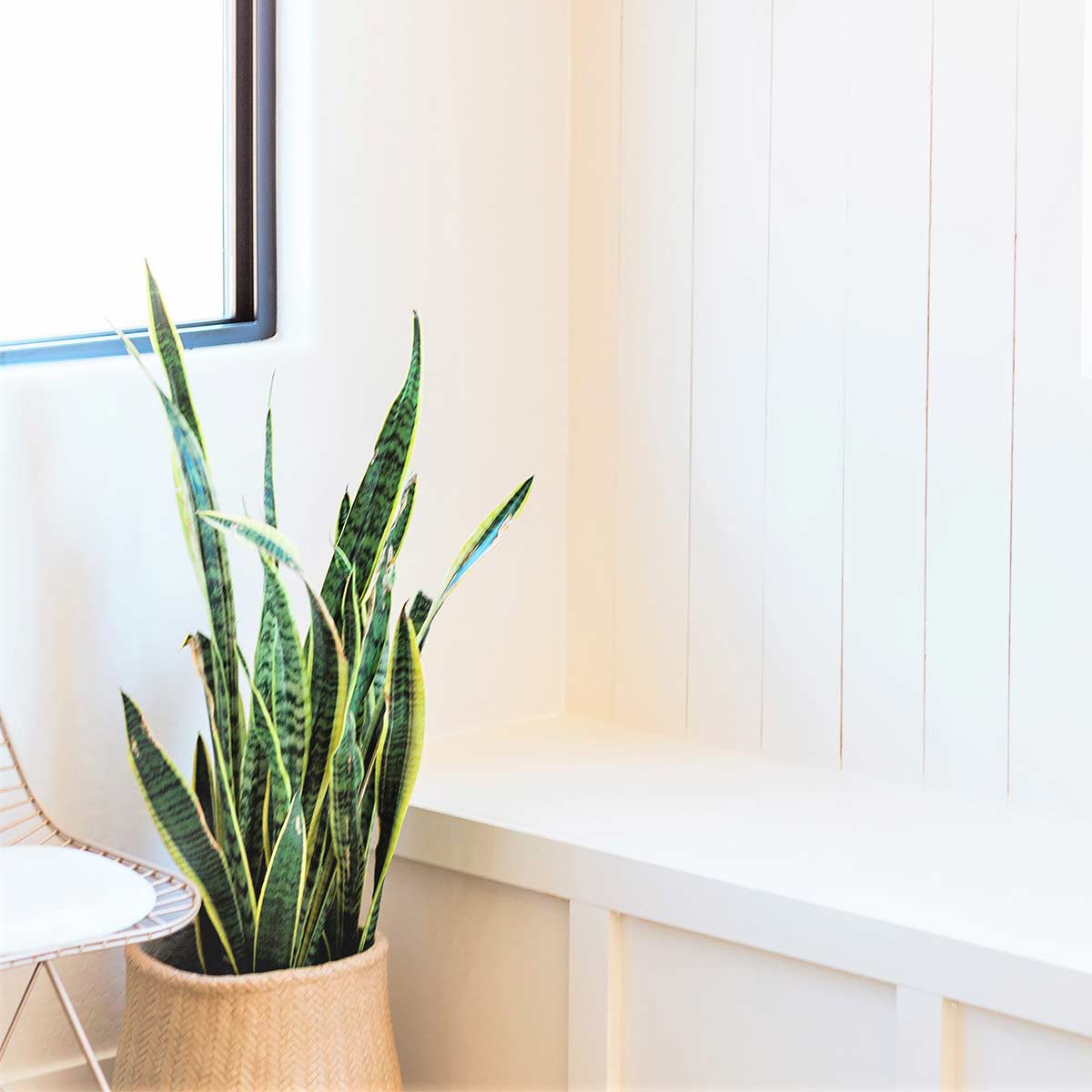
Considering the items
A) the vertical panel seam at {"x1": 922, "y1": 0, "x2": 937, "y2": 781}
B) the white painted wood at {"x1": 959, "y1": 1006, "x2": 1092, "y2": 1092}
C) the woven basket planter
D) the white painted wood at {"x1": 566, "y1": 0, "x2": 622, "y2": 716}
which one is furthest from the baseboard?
the vertical panel seam at {"x1": 922, "y1": 0, "x2": 937, "y2": 781}

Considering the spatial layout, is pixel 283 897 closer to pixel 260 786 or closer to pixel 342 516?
pixel 260 786

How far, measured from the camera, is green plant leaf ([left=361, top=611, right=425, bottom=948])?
5.57 feet

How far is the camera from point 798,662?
7.06 feet

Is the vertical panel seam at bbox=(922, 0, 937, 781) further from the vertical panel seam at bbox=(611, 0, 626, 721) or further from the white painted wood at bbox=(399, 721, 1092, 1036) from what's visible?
the vertical panel seam at bbox=(611, 0, 626, 721)

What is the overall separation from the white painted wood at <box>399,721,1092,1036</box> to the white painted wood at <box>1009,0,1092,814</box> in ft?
0.42

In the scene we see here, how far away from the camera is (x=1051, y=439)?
6.06 ft

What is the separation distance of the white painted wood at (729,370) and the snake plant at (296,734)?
0.61 m

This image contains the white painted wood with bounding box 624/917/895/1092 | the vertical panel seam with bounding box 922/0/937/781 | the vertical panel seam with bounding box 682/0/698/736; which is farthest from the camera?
the vertical panel seam with bounding box 682/0/698/736

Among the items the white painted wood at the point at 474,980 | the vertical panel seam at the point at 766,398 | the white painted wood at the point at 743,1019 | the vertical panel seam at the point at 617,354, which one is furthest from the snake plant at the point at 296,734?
the vertical panel seam at the point at 617,354

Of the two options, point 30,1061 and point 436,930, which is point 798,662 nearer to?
point 436,930

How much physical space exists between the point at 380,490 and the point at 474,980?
692 millimetres

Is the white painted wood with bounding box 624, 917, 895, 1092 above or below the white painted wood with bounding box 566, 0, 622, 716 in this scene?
below

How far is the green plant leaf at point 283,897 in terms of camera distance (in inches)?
61.7

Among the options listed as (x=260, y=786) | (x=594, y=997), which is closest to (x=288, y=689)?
(x=260, y=786)
